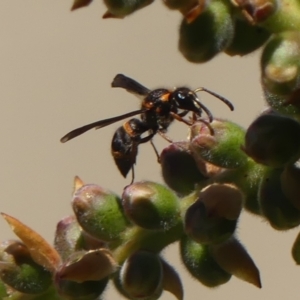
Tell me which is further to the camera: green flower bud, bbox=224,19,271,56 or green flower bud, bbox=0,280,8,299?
green flower bud, bbox=0,280,8,299

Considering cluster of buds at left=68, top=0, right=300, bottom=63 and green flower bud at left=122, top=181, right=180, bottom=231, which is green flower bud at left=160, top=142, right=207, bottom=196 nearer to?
green flower bud at left=122, top=181, right=180, bottom=231

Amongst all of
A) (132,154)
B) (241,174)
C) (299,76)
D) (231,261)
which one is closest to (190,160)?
(241,174)

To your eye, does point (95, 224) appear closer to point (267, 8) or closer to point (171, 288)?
point (171, 288)

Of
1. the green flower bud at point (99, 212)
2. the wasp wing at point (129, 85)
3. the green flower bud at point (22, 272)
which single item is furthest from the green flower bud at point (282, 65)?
the wasp wing at point (129, 85)

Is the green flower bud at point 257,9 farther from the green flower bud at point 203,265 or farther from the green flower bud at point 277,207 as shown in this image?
the green flower bud at point 203,265

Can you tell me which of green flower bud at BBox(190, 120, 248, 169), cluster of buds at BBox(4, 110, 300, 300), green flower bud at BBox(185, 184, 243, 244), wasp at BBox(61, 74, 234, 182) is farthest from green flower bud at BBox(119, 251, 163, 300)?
wasp at BBox(61, 74, 234, 182)

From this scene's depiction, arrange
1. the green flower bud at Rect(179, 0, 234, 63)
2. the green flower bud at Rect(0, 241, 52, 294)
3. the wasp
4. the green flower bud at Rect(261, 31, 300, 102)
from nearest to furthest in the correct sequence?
1. the green flower bud at Rect(261, 31, 300, 102)
2. the green flower bud at Rect(179, 0, 234, 63)
3. the green flower bud at Rect(0, 241, 52, 294)
4. the wasp

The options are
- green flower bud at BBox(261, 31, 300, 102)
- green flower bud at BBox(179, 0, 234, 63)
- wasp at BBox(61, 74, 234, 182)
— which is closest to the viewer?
green flower bud at BBox(261, 31, 300, 102)

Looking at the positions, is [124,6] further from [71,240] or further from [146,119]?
[146,119]

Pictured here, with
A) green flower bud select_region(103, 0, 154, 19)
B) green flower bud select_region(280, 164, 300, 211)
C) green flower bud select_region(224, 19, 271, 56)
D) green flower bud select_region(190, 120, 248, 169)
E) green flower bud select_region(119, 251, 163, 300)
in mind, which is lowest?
green flower bud select_region(119, 251, 163, 300)
